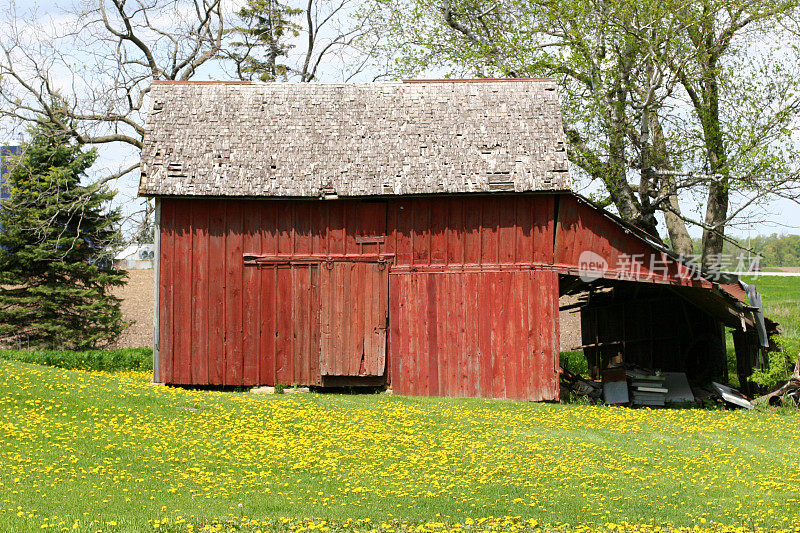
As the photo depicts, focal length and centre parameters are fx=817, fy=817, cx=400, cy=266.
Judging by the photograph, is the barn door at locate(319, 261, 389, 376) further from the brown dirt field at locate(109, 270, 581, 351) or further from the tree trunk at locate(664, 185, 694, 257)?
the tree trunk at locate(664, 185, 694, 257)

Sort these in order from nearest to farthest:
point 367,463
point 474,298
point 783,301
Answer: point 367,463
point 474,298
point 783,301

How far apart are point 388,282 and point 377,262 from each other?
595 mm

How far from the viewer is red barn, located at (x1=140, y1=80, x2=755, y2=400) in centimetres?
→ 2052

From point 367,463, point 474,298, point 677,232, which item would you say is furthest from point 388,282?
A: point 677,232

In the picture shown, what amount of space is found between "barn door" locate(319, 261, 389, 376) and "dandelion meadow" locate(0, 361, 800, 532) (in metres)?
1.41

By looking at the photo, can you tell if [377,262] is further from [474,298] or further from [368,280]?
[474,298]

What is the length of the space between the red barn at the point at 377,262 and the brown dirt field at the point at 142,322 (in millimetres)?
9142

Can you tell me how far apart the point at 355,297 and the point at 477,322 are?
318 centimetres

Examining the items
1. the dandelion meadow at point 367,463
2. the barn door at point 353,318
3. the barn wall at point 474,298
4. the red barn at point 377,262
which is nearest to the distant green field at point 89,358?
the red barn at point 377,262

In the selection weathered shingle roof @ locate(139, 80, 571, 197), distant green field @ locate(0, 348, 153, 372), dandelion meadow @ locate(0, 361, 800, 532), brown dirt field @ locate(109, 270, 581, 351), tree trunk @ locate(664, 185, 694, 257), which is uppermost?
weathered shingle roof @ locate(139, 80, 571, 197)

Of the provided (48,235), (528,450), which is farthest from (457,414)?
(48,235)

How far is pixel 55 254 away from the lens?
31031 millimetres

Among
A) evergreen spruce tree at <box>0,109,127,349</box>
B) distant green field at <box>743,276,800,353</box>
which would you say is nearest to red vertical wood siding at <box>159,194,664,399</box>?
distant green field at <box>743,276,800,353</box>

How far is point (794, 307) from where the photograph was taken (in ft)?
133
